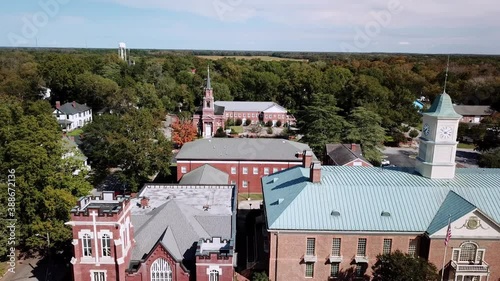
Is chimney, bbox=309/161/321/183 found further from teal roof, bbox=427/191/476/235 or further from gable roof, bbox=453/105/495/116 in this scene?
gable roof, bbox=453/105/495/116

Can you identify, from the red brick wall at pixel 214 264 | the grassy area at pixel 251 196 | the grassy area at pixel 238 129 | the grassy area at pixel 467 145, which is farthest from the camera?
the grassy area at pixel 238 129

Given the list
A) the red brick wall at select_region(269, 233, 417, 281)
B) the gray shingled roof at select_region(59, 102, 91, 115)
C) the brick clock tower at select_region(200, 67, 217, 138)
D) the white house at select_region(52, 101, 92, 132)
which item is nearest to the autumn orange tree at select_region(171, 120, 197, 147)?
the brick clock tower at select_region(200, 67, 217, 138)

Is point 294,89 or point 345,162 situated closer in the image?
point 345,162

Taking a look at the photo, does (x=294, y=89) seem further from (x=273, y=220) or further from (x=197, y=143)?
(x=273, y=220)

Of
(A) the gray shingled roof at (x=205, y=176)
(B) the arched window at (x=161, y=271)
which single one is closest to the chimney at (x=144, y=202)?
(B) the arched window at (x=161, y=271)

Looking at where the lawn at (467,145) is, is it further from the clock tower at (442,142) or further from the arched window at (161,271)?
the arched window at (161,271)

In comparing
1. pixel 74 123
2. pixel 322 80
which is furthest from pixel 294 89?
pixel 74 123

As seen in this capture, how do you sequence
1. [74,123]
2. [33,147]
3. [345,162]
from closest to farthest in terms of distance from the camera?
[33,147] < [345,162] < [74,123]
